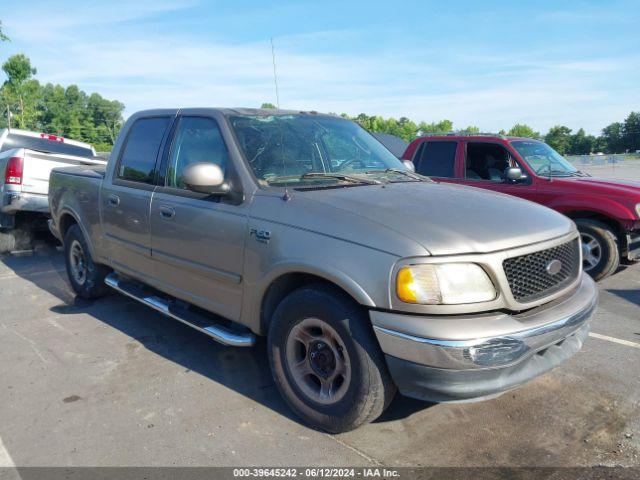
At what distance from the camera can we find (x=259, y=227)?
10.8 feet

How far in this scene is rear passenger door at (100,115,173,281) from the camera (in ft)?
14.3

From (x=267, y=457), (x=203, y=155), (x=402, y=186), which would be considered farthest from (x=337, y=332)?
(x=203, y=155)

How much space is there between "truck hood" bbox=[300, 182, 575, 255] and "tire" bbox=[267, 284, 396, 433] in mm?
443

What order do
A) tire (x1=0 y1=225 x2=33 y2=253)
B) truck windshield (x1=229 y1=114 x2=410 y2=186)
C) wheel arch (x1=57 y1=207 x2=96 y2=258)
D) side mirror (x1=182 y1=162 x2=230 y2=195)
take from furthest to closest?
tire (x1=0 y1=225 x2=33 y2=253) → wheel arch (x1=57 y1=207 x2=96 y2=258) → truck windshield (x1=229 y1=114 x2=410 y2=186) → side mirror (x1=182 y1=162 x2=230 y2=195)

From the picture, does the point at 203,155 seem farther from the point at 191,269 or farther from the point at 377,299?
the point at 377,299

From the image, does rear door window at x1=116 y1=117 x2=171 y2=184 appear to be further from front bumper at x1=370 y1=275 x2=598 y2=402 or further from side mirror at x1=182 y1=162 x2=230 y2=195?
front bumper at x1=370 y1=275 x2=598 y2=402

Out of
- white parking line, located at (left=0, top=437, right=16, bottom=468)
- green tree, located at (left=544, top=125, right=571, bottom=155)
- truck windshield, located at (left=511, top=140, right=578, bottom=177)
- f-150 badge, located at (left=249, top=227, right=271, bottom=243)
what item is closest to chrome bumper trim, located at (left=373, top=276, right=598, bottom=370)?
f-150 badge, located at (left=249, top=227, right=271, bottom=243)

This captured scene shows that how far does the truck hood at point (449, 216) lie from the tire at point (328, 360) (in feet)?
1.45

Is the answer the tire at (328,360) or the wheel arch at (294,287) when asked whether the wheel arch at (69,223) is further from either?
the tire at (328,360)

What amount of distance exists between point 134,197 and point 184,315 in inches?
45.7

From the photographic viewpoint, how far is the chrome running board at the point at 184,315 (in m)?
3.49

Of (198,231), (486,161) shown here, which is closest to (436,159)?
(486,161)

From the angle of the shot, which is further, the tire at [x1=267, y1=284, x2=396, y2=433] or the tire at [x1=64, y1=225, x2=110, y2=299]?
the tire at [x1=64, y1=225, x2=110, y2=299]

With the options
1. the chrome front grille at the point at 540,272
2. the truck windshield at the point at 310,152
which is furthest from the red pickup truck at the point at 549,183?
the chrome front grille at the point at 540,272
